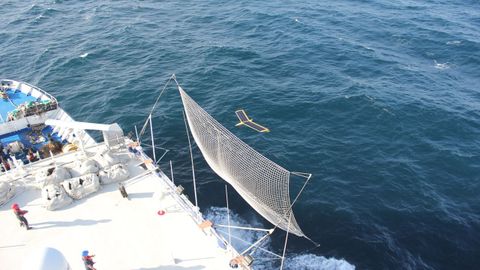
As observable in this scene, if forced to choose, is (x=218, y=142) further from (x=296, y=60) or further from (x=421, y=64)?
(x=421, y=64)

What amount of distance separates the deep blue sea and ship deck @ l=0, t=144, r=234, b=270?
930 centimetres

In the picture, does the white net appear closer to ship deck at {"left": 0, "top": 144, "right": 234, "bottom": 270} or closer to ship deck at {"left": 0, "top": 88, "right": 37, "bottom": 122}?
ship deck at {"left": 0, "top": 144, "right": 234, "bottom": 270}

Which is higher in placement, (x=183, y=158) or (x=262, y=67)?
(x=262, y=67)

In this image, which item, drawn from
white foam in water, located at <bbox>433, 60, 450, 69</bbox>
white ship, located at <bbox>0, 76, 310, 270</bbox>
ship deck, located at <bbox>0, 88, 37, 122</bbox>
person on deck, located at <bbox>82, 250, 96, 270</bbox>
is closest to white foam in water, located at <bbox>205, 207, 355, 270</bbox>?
white ship, located at <bbox>0, 76, 310, 270</bbox>

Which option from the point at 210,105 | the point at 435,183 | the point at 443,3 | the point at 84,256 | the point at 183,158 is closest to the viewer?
the point at 84,256

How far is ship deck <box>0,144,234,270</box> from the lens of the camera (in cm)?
2711

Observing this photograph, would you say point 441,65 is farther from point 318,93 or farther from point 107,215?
point 107,215

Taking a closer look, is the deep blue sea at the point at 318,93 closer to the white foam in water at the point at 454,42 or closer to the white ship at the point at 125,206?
the white foam in water at the point at 454,42

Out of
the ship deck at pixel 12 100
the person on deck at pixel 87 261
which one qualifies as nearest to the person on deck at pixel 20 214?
the person on deck at pixel 87 261

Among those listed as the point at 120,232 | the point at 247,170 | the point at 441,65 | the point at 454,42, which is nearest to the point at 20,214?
the point at 120,232

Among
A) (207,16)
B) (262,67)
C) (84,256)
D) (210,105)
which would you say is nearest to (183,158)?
(210,105)

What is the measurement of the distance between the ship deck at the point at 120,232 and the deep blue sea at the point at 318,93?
9.30m

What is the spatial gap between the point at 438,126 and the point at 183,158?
39.2m

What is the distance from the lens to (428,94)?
63656mm
